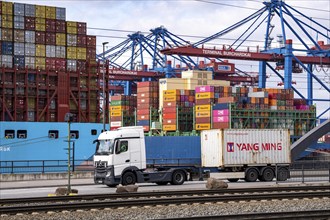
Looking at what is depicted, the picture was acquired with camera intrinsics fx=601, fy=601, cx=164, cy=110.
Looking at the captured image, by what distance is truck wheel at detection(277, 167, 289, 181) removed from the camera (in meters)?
36.2

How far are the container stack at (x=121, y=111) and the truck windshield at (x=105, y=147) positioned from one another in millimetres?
49017

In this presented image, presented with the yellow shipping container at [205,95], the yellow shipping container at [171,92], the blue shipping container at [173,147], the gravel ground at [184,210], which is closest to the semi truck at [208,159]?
the blue shipping container at [173,147]

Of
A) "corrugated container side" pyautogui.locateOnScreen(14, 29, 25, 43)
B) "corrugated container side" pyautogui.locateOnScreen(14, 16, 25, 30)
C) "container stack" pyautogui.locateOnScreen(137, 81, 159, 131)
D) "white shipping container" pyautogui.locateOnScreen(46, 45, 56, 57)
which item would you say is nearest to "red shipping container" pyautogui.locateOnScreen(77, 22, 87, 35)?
"white shipping container" pyautogui.locateOnScreen(46, 45, 56, 57)

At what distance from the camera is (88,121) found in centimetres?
5722

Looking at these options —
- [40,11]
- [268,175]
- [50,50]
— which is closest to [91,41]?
[50,50]

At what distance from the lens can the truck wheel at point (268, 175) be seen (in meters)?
36.5

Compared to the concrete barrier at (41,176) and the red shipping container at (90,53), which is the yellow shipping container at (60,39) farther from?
the concrete barrier at (41,176)

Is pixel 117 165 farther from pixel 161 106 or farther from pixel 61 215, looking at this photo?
pixel 161 106

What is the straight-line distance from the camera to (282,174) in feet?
119

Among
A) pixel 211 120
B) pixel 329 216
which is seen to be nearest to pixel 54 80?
pixel 211 120

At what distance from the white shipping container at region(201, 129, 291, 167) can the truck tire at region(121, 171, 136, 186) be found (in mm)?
6475

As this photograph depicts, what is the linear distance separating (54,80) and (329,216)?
42.4 m

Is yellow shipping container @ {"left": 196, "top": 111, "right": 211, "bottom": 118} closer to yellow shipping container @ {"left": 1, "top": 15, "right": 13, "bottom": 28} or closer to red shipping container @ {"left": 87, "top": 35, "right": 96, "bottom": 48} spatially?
red shipping container @ {"left": 87, "top": 35, "right": 96, "bottom": 48}

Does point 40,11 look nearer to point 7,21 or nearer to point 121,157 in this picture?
point 7,21
